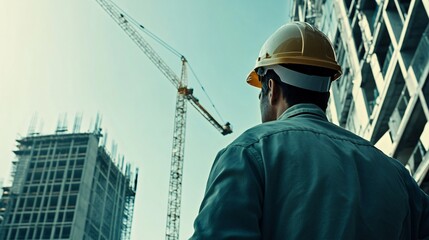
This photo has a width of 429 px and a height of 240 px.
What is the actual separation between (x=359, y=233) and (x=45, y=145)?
221ft

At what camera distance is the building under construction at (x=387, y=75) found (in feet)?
43.5

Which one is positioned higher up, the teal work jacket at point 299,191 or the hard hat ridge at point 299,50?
the hard hat ridge at point 299,50

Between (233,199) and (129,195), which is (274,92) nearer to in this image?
(233,199)

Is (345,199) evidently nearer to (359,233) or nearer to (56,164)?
(359,233)

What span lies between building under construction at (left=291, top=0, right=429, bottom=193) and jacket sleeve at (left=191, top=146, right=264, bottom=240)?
1188 centimetres

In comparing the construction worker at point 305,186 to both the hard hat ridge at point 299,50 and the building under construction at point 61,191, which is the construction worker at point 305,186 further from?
the building under construction at point 61,191

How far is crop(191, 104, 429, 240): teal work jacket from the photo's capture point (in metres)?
1.40

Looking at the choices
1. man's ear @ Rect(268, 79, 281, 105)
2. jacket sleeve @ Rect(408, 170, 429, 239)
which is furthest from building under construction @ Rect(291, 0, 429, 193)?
man's ear @ Rect(268, 79, 281, 105)

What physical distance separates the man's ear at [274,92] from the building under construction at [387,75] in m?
11.4

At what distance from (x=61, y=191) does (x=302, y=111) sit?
62.7m

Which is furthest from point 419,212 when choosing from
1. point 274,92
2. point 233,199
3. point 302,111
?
point 233,199

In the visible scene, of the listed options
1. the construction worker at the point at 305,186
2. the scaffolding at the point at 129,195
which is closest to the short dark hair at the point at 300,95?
the construction worker at the point at 305,186

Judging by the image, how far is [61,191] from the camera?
200 feet

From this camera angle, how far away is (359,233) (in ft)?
4.77
